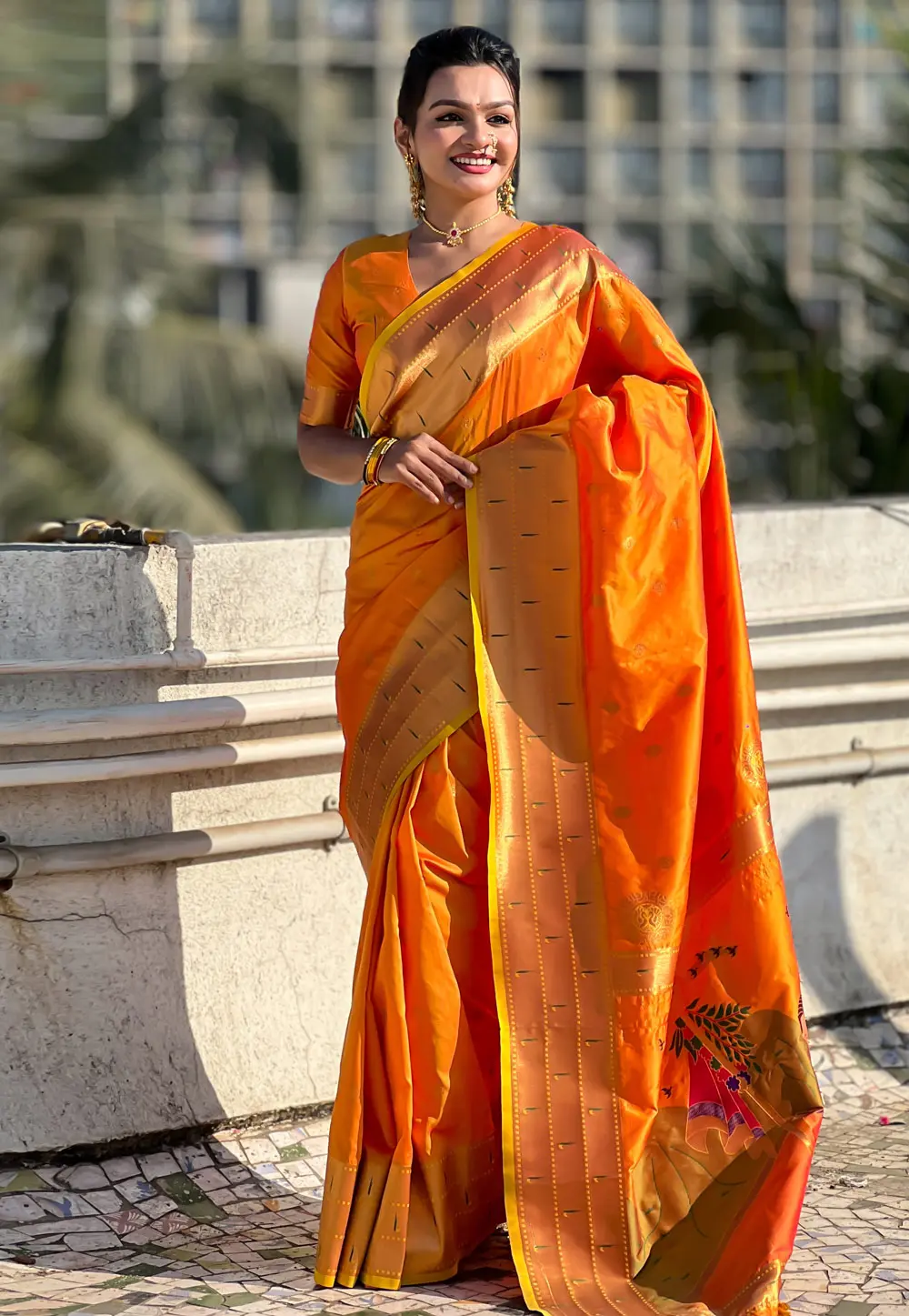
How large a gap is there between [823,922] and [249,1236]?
1.35 metres

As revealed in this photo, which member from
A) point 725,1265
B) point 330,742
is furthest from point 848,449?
point 725,1265

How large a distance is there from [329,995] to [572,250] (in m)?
1.27

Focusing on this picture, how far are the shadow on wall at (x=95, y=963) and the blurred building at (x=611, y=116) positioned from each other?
871 inches

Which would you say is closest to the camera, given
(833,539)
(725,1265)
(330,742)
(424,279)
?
(725,1265)

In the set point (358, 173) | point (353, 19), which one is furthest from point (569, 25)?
point (358, 173)

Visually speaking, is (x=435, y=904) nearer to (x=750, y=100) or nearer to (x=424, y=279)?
(x=424, y=279)

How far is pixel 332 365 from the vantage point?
8.66 ft

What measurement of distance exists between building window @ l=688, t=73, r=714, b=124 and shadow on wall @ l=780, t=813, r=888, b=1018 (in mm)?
25695

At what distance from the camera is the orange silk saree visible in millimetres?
2424

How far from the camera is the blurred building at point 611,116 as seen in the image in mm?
25812

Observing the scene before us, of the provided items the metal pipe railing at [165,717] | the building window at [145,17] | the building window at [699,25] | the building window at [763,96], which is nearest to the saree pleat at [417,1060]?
the metal pipe railing at [165,717]

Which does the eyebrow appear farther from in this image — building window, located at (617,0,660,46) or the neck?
building window, located at (617,0,660,46)

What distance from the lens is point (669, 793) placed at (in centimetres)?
245

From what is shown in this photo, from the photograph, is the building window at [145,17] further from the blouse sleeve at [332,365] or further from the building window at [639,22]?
the blouse sleeve at [332,365]
